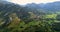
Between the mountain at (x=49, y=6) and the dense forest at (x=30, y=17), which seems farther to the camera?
the mountain at (x=49, y=6)

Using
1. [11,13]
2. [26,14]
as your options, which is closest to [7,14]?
[11,13]

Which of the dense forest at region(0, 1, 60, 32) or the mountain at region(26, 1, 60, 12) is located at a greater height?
the mountain at region(26, 1, 60, 12)

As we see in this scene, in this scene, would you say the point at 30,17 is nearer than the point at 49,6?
Yes

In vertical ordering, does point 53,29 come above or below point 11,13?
below

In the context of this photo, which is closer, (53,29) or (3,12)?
(53,29)

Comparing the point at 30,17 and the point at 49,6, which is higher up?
the point at 49,6

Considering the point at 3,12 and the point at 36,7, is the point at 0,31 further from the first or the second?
the point at 36,7

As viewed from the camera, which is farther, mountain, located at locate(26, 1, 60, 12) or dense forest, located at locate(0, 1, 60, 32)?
mountain, located at locate(26, 1, 60, 12)

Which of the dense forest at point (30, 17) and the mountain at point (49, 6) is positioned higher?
the mountain at point (49, 6)
